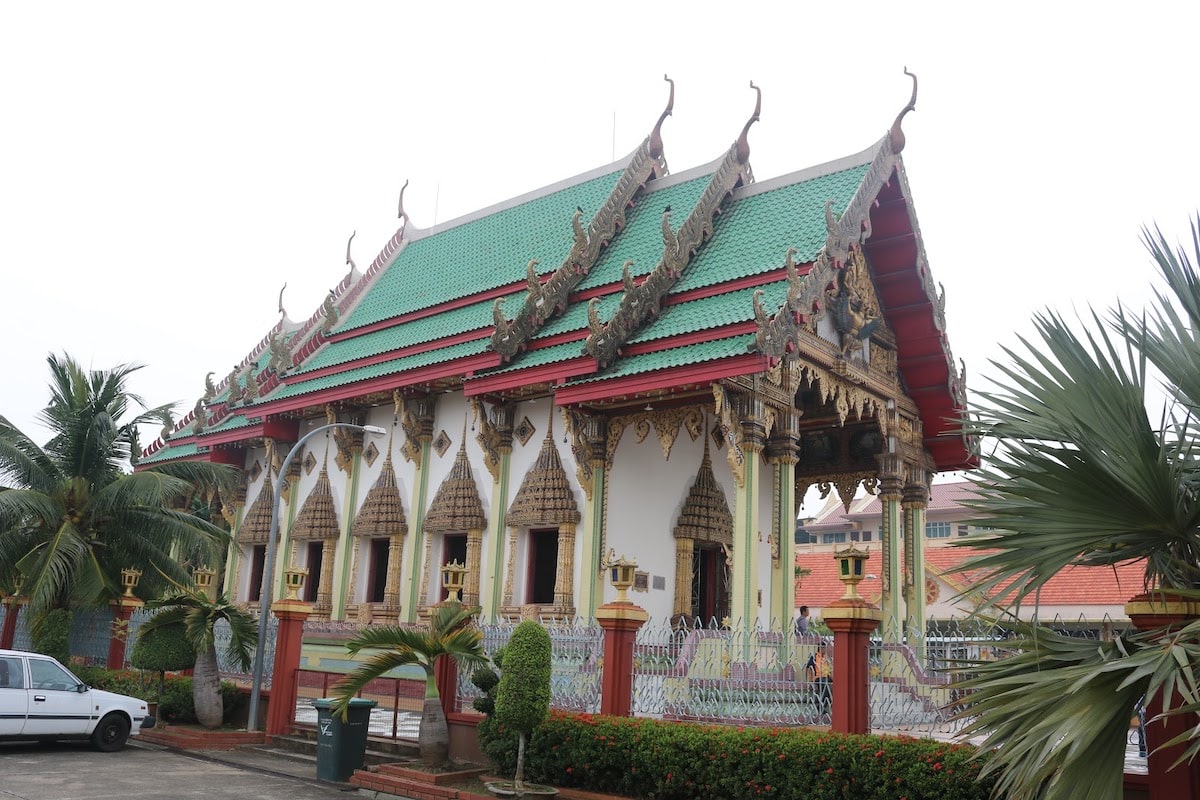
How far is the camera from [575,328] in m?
16.6

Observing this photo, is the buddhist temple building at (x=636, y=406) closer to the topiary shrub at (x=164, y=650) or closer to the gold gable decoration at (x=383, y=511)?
the gold gable decoration at (x=383, y=511)

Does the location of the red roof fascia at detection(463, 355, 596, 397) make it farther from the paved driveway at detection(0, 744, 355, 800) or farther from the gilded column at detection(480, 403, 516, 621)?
the paved driveway at detection(0, 744, 355, 800)

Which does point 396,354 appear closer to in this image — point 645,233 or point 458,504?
point 458,504

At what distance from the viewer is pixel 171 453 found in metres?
25.4

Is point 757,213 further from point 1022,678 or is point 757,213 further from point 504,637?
point 1022,678

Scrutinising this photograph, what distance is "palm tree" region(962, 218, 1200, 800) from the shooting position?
5.57 m

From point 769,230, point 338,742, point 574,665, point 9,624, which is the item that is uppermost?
point 769,230

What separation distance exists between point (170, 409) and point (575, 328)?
8216 mm

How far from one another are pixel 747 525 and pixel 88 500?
36.9 feet

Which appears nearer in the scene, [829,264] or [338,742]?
[338,742]

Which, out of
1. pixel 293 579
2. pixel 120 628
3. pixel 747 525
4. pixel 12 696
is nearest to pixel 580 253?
pixel 747 525

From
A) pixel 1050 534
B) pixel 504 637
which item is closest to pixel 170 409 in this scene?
pixel 504 637

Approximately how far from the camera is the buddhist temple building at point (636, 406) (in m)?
14.9

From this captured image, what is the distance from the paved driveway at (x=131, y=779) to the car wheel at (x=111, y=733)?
114 millimetres
